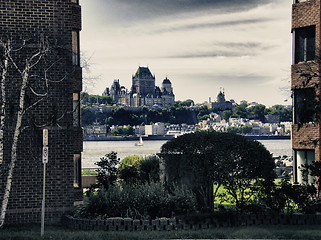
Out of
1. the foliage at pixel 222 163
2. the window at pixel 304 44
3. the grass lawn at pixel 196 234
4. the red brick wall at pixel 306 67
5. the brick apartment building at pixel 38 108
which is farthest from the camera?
the window at pixel 304 44

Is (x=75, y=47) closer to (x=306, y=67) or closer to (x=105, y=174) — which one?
(x=105, y=174)

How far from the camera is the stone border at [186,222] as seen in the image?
13984mm

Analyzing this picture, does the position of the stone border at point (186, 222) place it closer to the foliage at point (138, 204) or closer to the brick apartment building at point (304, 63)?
the foliage at point (138, 204)

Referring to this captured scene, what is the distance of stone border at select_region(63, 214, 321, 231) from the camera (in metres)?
14.0

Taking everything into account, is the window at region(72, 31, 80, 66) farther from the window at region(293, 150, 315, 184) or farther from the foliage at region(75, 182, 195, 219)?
the window at region(293, 150, 315, 184)

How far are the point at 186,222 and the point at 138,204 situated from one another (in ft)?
5.52

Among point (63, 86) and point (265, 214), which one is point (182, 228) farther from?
point (63, 86)

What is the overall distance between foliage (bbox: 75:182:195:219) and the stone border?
0.41 meters

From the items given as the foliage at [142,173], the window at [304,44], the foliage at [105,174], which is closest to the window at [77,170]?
the foliage at [142,173]

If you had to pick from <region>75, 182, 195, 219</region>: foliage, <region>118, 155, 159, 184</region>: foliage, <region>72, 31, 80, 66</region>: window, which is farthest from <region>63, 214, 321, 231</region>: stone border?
<region>72, 31, 80, 66</region>: window

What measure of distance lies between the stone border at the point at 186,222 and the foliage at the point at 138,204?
41 centimetres

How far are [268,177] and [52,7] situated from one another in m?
9.01

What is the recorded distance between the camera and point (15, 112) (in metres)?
15.7

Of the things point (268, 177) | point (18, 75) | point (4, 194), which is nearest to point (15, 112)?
point (18, 75)
